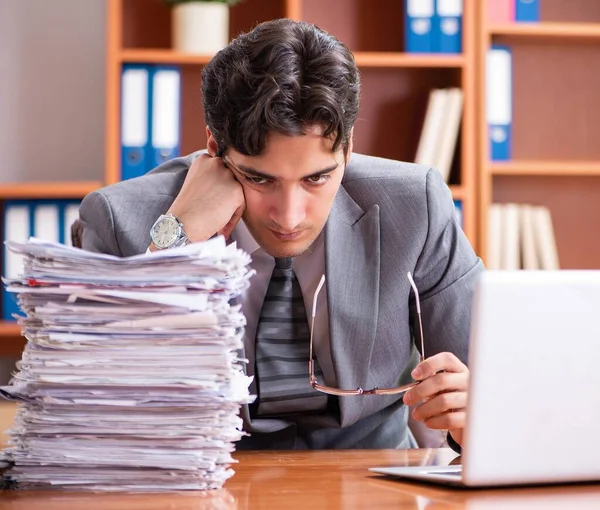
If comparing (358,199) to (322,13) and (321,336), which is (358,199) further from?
(322,13)

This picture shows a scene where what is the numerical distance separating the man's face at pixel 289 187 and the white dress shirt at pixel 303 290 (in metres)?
0.07

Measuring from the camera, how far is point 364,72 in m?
3.07

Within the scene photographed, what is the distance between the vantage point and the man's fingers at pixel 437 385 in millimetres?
1287

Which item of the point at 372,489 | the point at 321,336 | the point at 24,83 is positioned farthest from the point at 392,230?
the point at 24,83

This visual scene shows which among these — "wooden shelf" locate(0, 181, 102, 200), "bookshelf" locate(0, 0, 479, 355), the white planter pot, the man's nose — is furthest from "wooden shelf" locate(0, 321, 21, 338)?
the man's nose

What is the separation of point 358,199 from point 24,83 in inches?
69.9

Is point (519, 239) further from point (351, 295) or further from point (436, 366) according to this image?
point (436, 366)

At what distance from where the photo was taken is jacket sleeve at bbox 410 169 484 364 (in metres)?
1.63

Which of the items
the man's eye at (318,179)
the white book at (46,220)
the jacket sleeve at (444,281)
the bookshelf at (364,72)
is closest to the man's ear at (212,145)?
the man's eye at (318,179)

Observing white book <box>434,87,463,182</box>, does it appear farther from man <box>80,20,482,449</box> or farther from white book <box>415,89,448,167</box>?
man <box>80,20,482,449</box>

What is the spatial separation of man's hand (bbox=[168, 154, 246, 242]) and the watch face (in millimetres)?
27

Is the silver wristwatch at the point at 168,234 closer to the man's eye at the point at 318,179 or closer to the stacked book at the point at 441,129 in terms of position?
the man's eye at the point at 318,179

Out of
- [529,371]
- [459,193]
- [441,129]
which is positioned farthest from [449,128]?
[529,371]

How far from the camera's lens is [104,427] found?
1.00 metres
